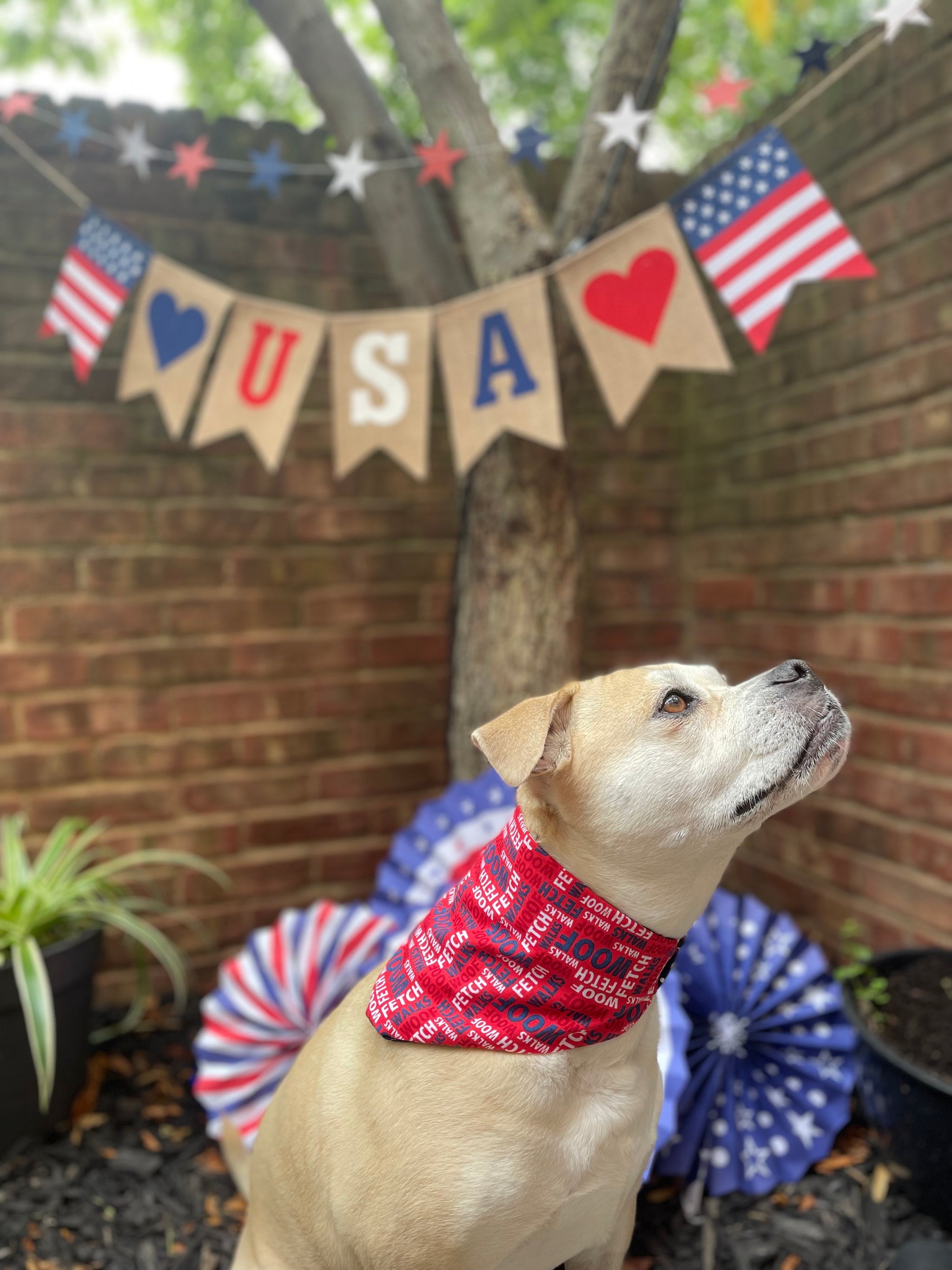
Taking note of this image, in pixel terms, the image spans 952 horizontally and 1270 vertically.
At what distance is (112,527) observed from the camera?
103 inches

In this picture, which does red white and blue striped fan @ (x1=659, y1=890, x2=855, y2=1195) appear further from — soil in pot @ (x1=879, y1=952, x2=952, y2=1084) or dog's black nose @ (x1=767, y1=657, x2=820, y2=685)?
dog's black nose @ (x1=767, y1=657, x2=820, y2=685)

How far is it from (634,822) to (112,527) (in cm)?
204

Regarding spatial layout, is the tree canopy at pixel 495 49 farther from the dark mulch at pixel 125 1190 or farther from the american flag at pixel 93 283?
the dark mulch at pixel 125 1190

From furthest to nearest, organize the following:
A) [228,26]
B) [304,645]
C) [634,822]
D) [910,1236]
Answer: [228,26] < [304,645] < [910,1236] < [634,822]

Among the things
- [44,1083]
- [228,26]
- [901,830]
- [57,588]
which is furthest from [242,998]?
[228,26]

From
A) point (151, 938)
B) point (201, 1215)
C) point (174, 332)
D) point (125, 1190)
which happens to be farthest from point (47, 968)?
point (174, 332)

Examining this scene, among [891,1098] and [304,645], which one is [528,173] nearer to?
[304,645]

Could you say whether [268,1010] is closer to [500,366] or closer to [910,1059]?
[910,1059]

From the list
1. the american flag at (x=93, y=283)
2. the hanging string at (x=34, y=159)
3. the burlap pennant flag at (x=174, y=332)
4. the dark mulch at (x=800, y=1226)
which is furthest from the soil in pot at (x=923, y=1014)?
the hanging string at (x=34, y=159)

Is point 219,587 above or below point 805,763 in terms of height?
above

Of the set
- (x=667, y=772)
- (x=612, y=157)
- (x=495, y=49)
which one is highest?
(x=495, y=49)

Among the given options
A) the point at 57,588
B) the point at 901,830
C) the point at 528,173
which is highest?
the point at 528,173

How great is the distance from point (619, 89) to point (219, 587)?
1704 millimetres

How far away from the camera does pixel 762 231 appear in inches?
73.2
